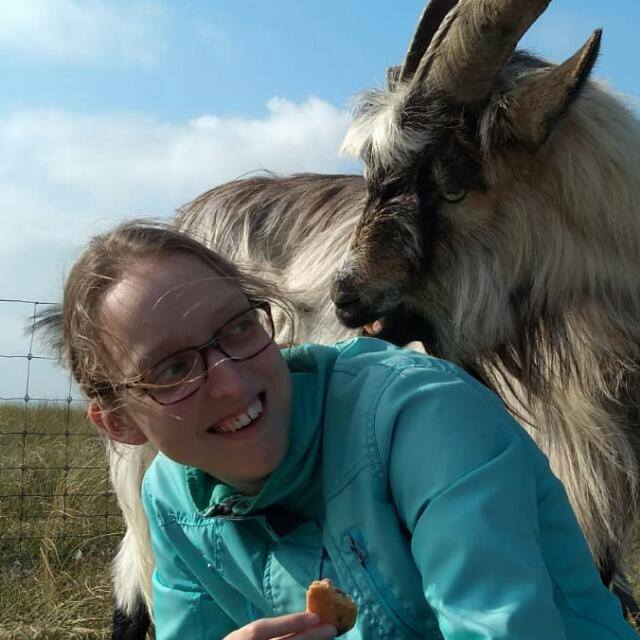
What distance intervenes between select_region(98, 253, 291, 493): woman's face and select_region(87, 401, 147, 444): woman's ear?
0.21m

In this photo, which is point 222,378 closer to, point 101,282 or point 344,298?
point 101,282

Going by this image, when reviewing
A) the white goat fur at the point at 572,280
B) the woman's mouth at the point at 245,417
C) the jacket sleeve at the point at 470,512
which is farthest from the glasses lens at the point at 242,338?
the white goat fur at the point at 572,280

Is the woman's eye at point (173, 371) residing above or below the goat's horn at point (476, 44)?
below

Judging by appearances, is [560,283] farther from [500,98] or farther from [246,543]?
[246,543]

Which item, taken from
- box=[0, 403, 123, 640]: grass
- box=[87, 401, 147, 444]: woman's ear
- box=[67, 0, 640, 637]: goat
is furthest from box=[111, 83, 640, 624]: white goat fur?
box=[0, 403, 123, 640]: grass

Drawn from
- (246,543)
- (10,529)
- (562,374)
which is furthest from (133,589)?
(246,543)

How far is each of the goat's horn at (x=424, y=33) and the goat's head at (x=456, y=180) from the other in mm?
359

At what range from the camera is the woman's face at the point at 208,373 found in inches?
79.0

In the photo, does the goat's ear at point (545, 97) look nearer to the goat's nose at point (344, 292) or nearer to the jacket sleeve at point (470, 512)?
the goat's nose at point (344, 292)

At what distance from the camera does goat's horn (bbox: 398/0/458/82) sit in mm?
4039

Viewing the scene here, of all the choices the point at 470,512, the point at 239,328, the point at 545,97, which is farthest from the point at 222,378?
the point at 545,97

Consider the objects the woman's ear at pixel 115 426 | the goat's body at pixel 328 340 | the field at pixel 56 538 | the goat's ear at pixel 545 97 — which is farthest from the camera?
the field at pixel 56 538

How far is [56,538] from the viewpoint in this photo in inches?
234

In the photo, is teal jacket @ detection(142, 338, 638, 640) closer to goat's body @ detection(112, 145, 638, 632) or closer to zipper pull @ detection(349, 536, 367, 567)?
zipper pull @ detection(349, 536, 367, 567)
